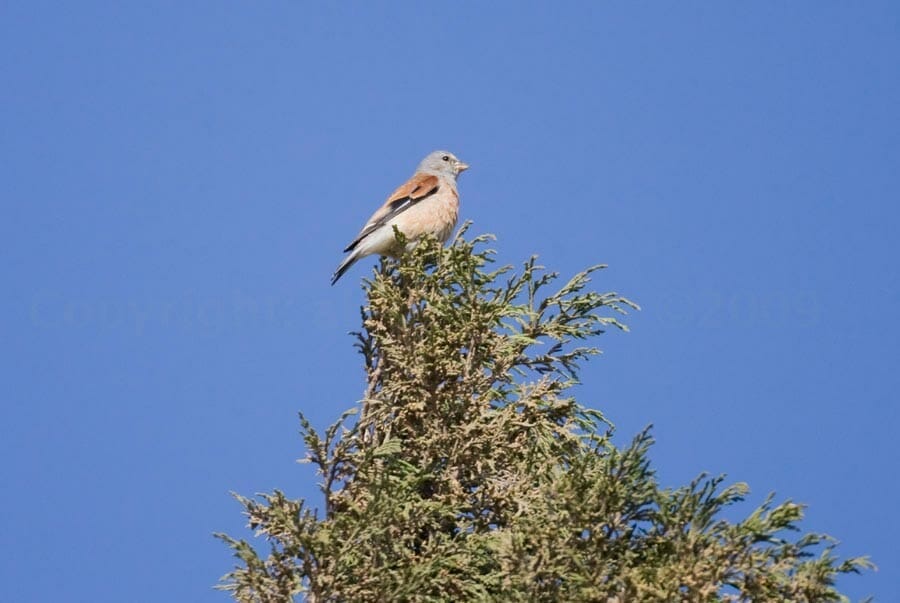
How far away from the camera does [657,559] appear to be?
462 cm

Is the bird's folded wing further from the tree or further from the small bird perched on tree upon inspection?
the tree

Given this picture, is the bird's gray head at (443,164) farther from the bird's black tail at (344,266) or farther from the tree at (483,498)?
the tree at (483,498)

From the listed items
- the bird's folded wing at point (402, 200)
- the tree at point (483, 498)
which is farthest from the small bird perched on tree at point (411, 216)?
the tree at point (483, 498)

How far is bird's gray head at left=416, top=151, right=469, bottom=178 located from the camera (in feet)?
36.3

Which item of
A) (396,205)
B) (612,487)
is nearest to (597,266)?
(612,487)

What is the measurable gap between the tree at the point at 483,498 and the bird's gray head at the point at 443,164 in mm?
4625

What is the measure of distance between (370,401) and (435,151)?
20.3ft

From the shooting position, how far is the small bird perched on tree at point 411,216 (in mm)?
9352

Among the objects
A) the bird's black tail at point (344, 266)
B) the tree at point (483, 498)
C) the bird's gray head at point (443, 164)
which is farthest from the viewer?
the bird's gray head at point (443, 164)

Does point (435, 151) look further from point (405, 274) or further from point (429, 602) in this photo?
point (429, 602)

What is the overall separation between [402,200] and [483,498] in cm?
485

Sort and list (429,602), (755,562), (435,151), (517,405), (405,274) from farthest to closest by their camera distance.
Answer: (435,151) → (405,274) → (517,405) → (429,602) → (755,562)

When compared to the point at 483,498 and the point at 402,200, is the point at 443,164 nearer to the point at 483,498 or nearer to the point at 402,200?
the point at 402,200

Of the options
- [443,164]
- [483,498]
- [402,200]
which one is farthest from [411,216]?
[483,498]
